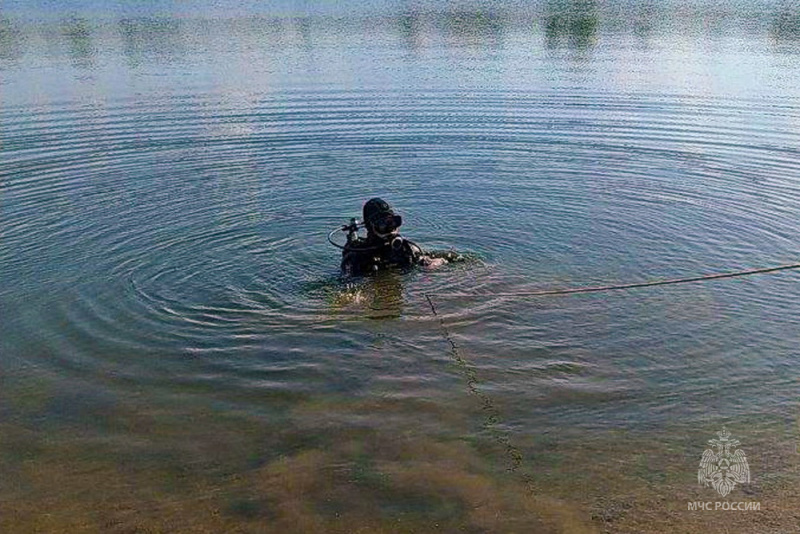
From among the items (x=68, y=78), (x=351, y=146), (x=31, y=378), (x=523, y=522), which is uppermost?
(x=68, y=78)

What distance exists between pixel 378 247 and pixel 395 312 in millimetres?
1529

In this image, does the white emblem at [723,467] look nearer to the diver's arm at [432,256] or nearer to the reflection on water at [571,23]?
the diver's arm at [432,256]

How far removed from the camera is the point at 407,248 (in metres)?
14.1

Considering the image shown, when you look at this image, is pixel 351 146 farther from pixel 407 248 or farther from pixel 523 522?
pixel 523 522

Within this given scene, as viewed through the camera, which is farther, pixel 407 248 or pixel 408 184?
pixel 408 184

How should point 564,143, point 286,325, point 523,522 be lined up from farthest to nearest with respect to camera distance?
point 564,143 → point 286,325 → point 523,522

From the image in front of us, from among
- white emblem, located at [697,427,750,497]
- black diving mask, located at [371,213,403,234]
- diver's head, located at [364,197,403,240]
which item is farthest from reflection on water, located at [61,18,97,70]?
white emblem, located at [697,427,750,497]

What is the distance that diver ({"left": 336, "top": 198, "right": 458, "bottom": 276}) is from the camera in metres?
13.2

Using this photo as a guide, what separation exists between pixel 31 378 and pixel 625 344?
824 centimetres

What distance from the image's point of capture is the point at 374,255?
13930 millimetres

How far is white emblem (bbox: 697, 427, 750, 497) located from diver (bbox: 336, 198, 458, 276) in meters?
6.24

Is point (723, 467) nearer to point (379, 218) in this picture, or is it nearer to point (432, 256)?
point (379, 218)

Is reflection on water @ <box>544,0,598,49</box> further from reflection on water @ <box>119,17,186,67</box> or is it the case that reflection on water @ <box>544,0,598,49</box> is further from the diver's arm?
the diver's arm

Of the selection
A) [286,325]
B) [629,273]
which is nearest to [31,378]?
[286,325]
